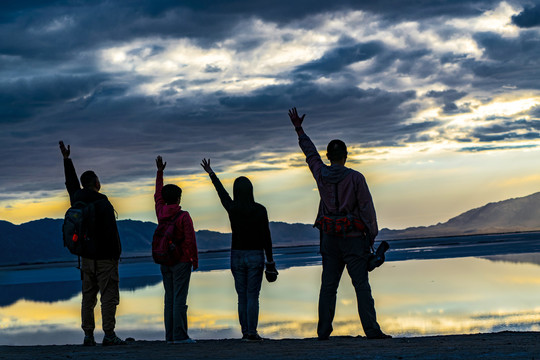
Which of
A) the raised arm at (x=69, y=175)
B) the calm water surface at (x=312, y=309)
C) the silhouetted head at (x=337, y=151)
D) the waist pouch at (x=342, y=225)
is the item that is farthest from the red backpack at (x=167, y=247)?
the calm water surface at (x=312, y=309)

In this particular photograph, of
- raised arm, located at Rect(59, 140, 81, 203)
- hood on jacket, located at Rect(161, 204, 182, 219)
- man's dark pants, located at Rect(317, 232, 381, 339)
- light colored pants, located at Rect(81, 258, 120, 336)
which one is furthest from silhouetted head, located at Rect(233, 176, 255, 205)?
raised arm, located at Rect(59, 140, 81, 203)

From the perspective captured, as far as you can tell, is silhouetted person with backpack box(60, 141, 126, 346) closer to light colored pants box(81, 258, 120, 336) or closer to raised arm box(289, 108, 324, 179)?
light colored pants box(81, 258, 120, 336)

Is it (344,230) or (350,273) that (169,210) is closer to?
(344,230)

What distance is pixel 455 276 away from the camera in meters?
21.7

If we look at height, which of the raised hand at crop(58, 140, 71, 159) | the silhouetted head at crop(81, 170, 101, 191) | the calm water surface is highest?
the raised hand at crop(58, 140, 71, 159)

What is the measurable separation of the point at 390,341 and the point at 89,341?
362 cm

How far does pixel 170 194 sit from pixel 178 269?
3.03 ft

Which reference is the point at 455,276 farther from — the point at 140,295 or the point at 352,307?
the point at 140,295

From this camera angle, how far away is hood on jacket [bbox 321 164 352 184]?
7891 millimetres

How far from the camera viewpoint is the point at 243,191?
28.6 feet

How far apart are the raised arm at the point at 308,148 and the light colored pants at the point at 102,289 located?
267 cm

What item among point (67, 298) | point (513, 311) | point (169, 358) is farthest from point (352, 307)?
point (67, 298)

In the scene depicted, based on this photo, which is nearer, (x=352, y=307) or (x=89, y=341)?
(x=89, y=341)

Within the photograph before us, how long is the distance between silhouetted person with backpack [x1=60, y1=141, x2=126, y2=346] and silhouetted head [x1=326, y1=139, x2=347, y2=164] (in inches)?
108
